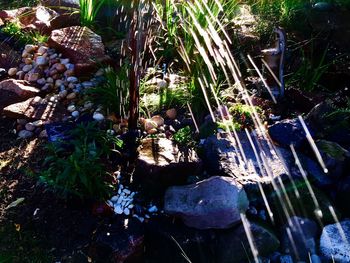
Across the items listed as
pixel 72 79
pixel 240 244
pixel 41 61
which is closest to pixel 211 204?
pixel 240 244

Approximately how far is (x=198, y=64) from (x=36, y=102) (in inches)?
45.4

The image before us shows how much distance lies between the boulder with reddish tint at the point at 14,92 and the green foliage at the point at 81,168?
80cm

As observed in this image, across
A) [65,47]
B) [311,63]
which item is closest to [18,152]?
[65,47]

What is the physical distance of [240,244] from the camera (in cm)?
217

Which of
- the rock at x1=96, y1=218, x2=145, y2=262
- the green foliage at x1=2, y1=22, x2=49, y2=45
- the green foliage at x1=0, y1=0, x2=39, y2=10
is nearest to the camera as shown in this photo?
the rock at x1=96, y1=218, x2=145, y2=262

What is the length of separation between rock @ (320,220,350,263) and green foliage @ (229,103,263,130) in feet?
2.56

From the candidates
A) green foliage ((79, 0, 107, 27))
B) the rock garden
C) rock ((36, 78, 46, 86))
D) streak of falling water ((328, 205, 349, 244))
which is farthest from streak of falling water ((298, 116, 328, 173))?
green foliage ((79, 0, 107, 27))

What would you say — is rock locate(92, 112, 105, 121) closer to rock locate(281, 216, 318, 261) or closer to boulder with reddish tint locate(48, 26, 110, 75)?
boulder with reddish tint locate(48, 26, 110, 75)

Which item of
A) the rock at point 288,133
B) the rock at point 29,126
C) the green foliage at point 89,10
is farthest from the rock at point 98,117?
the green foliage at point 89,10

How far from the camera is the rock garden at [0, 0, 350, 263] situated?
2168mm

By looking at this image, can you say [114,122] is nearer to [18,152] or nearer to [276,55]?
[18,152]

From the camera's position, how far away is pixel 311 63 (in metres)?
3.27

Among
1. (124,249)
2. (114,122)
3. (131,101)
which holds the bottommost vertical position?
(124,249)

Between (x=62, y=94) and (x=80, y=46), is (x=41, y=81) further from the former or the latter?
(x=80, y=46)
